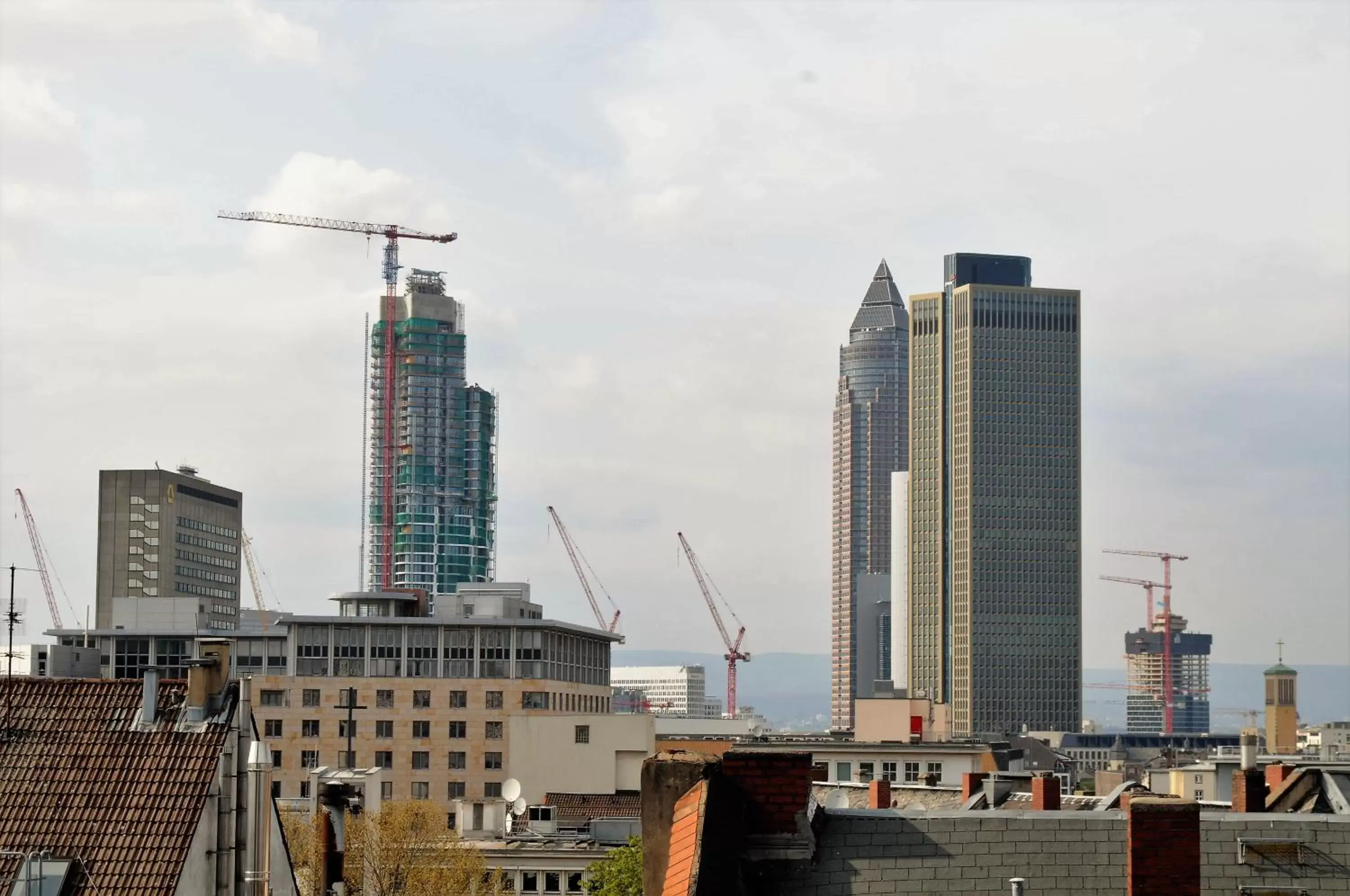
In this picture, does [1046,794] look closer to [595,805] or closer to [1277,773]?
[1277,773]

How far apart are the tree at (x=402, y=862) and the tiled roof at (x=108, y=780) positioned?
163ft

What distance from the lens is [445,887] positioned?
104 metres

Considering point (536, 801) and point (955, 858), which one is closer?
point (955, 858)

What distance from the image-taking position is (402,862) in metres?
103

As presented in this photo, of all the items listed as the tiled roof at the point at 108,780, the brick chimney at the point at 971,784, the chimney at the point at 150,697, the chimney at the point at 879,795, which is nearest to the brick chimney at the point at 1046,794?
the chimney at the point at 879,795

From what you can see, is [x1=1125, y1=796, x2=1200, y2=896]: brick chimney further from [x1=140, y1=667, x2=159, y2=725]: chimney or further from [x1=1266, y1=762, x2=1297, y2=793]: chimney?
[x1=1266, y1=762, x2=1297, y2=793]: chimney

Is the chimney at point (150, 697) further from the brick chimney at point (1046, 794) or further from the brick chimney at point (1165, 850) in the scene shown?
the brick chimney at point (1046, 794)

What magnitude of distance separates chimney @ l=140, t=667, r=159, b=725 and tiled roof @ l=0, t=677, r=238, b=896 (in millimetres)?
108

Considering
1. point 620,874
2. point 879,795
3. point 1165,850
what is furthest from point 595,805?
point 1165,850

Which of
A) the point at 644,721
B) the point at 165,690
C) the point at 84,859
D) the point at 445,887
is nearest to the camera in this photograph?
the point at 84,859

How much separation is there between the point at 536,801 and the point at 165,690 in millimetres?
154693

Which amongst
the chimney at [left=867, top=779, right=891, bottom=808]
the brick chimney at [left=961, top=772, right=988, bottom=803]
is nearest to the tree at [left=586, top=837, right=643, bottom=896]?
the brick chimney at [left=961, top=772, right=988, bottom=803]

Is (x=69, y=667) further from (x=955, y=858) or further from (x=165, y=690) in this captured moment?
(x=955, y=858)

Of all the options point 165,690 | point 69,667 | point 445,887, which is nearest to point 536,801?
point 69,667
